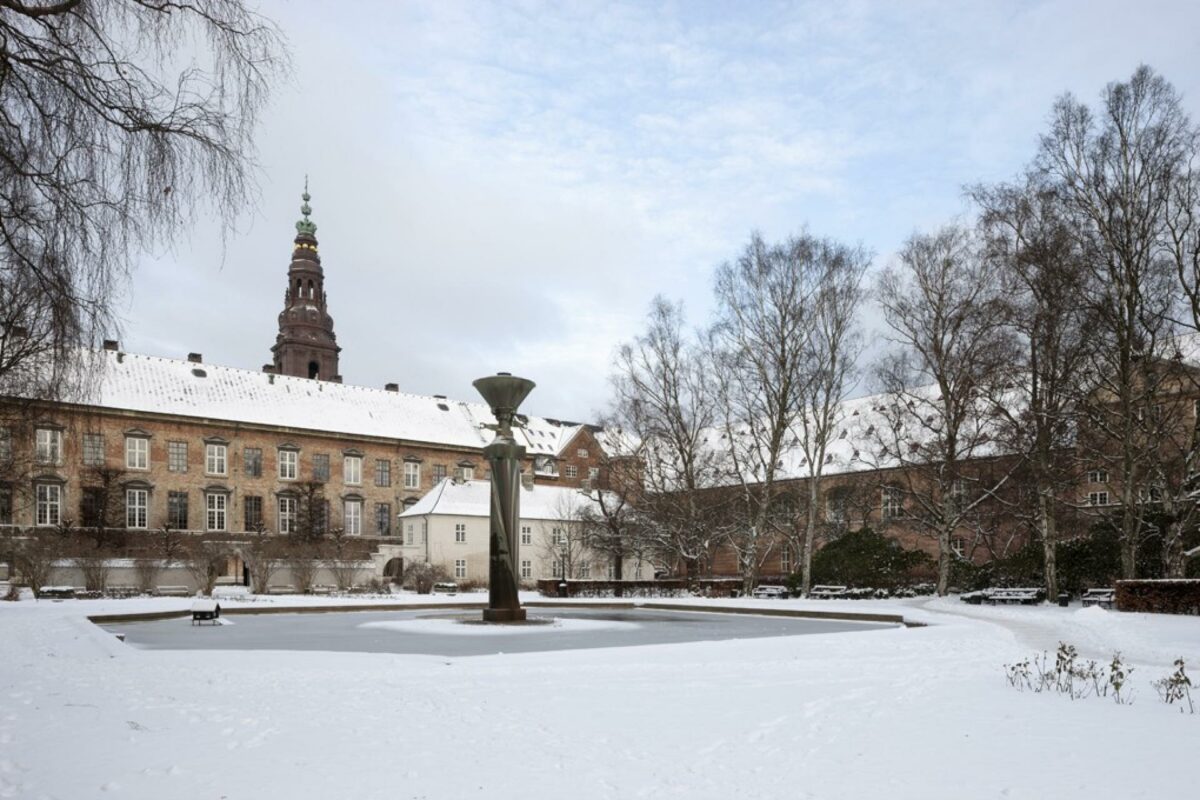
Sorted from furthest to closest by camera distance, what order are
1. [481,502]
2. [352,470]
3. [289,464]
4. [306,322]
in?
[306,322] → [352,470] → [289,464] → [481,502]

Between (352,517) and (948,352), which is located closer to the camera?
(948,352)

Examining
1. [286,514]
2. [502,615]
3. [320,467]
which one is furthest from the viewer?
[320,467]

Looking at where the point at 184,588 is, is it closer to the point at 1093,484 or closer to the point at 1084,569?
the point at 1084,569

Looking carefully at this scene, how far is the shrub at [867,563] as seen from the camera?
38.6 meters

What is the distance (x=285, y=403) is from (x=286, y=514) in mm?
6909

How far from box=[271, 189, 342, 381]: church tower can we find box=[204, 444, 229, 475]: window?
20.6 meters

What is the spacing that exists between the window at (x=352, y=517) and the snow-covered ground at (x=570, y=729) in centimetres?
4795

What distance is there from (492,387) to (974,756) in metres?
18.1

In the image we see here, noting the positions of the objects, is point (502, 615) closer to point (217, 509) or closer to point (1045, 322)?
point (1045, 322)

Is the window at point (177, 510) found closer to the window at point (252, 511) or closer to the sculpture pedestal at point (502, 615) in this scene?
the window at point (252, 511)

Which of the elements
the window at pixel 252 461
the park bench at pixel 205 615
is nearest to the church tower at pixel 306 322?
the window at pixel 252 461

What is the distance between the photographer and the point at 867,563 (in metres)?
38.9

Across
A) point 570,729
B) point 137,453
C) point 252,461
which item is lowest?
point 570,729

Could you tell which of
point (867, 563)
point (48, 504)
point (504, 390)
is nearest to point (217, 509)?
point (48, 504)
